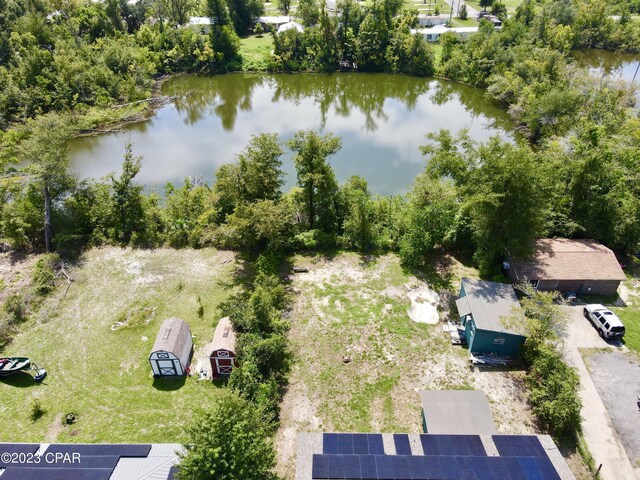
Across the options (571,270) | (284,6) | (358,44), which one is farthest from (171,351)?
(284,6)

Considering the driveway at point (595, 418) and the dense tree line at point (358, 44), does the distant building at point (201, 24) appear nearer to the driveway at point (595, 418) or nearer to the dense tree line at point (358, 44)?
the dense tree line at point (358, 44)

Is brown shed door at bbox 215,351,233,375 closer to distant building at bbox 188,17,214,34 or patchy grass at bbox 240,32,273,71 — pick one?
patchy grass at bbox 240,32,273,71

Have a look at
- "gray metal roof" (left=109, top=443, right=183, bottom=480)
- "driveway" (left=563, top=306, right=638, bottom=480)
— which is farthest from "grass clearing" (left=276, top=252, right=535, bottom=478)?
"gray metal roof" (left=109, top=443, right=183, bottom=480)

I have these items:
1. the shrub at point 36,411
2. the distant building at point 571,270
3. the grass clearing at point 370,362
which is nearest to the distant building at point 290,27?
the grass clearing at point 370,362

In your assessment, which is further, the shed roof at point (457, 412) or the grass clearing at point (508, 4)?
the grass clearing at point (508, 4)

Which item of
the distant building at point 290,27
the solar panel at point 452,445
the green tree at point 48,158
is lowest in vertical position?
the solar panel at point 452,445

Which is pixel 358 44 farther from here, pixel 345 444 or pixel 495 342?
pixel 345 444
